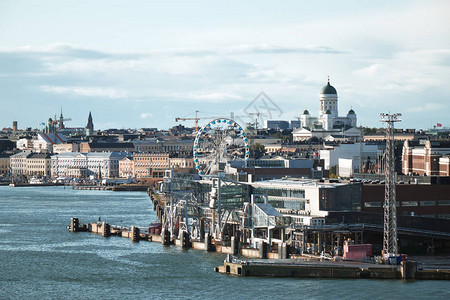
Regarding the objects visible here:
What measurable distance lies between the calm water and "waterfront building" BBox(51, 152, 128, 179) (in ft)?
319

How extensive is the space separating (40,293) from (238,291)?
24.5 feet

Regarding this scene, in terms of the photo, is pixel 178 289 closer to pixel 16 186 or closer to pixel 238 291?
pixel 238 291

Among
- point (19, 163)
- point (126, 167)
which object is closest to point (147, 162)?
point (126, 167)

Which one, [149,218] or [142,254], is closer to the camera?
[142,254]

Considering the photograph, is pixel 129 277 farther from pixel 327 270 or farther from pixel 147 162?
pixel 147 162

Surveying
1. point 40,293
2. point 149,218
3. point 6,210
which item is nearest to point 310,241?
point 40,293

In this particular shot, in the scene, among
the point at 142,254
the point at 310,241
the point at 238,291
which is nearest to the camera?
the point at 238,291

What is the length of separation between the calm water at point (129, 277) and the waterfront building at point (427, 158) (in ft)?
93.4

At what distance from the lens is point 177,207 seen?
188 ft

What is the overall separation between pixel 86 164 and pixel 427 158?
90812 millimetres

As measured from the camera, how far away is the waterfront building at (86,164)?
6437 inches

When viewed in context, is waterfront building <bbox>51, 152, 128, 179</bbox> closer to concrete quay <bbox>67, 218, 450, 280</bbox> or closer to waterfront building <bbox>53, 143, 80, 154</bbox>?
waterfront building <bbox>53, 143, 80, 154</bbox>

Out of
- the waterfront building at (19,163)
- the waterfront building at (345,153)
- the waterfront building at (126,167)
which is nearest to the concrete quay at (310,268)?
the waterfront building at (345,153)

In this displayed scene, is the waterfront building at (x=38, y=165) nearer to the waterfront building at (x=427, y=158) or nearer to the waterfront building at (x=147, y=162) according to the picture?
the waterfront building at (x=147, y=162)
